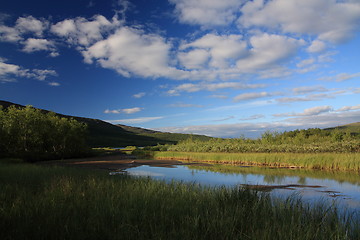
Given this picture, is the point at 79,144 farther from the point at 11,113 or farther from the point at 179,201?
the point at 179,201

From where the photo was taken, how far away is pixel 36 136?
35000 mm

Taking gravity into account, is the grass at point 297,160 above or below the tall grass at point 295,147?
below

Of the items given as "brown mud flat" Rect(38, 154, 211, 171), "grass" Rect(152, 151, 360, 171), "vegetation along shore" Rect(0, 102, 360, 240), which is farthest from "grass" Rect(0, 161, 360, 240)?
"grass" Rect(152, 151, 360, 171)

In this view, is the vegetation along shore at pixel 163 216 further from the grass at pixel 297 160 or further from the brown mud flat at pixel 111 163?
the grass at pixel 297 160

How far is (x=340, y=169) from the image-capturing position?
20.4m

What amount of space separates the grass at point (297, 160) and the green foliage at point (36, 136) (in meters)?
21.3

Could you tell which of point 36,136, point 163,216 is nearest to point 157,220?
point 163,216

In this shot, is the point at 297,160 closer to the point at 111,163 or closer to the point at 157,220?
the point at 111,163

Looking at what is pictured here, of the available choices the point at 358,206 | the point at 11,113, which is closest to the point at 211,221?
the point at 358,206

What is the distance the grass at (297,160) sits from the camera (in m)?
20.3

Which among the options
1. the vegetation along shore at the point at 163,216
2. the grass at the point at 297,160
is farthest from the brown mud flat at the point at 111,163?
the vegetation along shore at the point at 163,216

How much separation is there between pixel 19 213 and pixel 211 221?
4.27m

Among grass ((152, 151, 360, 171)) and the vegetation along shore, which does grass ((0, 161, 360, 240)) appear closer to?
the vegetation along shore

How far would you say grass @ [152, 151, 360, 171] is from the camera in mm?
20328
